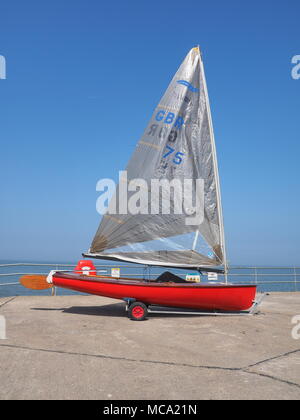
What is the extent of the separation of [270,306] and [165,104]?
21.6 ft

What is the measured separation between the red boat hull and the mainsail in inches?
33.9

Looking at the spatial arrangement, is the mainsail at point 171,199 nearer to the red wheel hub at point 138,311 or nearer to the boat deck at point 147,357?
the red wheel hub at point 138,311

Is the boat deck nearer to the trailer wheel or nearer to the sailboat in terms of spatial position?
the trailer wheel

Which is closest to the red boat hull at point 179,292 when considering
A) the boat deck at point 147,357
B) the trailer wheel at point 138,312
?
the trailer wheel at point 138,312

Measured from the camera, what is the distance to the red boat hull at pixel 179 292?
7.20 meters

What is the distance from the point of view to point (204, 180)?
835cm

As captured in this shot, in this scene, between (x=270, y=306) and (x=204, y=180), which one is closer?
(x=204, y=180)

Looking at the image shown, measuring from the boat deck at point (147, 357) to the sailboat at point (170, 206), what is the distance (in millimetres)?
923

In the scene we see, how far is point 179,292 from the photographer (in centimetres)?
722

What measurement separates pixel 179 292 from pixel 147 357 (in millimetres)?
2805

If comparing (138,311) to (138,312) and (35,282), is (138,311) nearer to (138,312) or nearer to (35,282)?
(138,312)

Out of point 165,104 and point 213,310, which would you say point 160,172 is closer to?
point 165,104

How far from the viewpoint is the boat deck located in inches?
131
